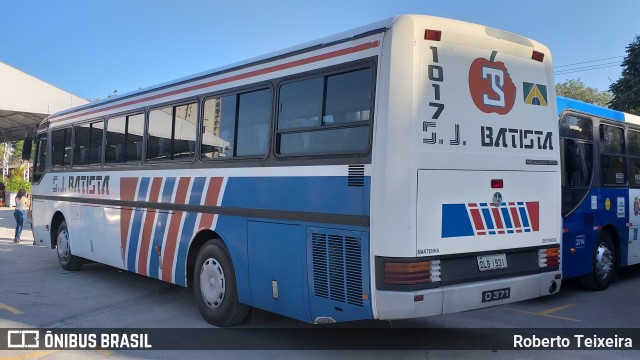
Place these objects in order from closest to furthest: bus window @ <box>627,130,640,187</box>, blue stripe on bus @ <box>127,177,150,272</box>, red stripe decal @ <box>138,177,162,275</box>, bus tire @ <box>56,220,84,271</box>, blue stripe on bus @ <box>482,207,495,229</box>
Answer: blue stripe on bus @ <box>482,207,495,229</box>, red stripe decal @ <box>138,177,162,275</box>, blue stripe on bus @ <box>127,177,150,272</box>, bus window @ <box>627,130,640,187</box>, bus tire @ <box>56,220,84,271</box>

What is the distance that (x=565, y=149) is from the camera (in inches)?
324

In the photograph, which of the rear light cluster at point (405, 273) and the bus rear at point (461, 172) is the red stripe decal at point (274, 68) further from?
the rear light cluster at point (405, 273)

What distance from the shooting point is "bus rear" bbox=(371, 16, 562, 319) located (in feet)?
15.3

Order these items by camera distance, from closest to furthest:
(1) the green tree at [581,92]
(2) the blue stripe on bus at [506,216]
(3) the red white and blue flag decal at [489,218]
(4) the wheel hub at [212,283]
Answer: (3) the red white and blue flag decal at [489,218]
(2) the blue stripe on bus at [506,216]
(4) the wheel hub at [212,283]
(1) the green tree at [581,92]

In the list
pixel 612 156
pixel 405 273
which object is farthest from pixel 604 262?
pixel 405 273

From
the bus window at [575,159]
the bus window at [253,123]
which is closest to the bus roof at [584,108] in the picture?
the bus window at [575,159]

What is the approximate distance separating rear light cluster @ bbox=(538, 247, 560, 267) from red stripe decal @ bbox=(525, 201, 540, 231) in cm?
28

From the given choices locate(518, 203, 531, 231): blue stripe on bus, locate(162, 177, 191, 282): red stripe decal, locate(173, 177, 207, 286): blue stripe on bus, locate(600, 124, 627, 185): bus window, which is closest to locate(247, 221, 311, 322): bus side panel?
locate(173, 177, 207, 286): blue stripe on bus

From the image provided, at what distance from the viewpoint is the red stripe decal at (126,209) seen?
27.9 ft

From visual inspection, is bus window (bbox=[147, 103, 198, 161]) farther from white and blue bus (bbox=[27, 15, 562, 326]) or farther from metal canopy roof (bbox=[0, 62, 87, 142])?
metal canopy roof (bbox=[0, 62, 87, 142])

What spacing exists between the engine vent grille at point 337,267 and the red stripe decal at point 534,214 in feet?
6.78

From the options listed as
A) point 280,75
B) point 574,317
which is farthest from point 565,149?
point 280,75

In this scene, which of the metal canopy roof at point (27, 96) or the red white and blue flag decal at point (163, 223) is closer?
the red white and blue flag decal at point (163, 223)

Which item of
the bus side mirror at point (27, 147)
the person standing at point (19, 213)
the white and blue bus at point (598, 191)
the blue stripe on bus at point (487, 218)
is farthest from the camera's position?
the person standing at point (19, 213)
